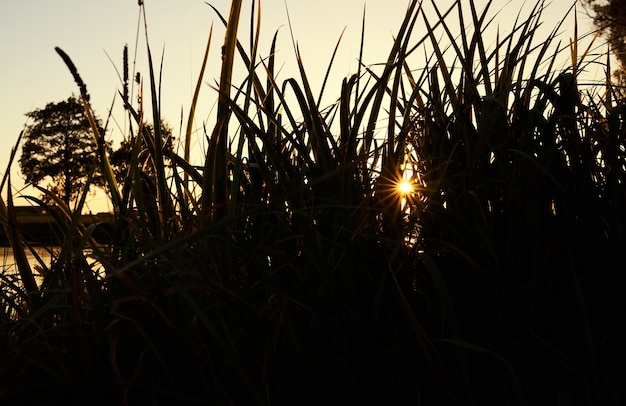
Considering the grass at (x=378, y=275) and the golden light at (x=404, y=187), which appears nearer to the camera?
the grass at (x=378, y=275)

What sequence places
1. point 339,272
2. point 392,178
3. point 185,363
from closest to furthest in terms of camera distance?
point 185,363 → point 339,272 → point 392,178

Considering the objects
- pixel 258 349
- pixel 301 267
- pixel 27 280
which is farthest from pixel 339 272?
pixel 27 280

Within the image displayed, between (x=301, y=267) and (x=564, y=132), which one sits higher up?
(x=564, y=132)

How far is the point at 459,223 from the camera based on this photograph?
3.40 ft

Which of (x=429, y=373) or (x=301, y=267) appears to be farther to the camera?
(x=301, y=267)

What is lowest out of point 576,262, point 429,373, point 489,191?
point 429,373

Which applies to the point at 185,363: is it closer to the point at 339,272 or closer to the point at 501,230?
the point at 339,272

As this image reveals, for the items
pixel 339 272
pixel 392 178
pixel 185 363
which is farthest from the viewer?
pixel 392 178

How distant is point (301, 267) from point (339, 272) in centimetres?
7

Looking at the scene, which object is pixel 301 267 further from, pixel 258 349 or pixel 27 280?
pixel 27 280

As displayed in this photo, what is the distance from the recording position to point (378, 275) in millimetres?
1004

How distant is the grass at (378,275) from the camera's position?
2.77 ft

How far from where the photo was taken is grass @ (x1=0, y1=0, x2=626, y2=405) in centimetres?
84

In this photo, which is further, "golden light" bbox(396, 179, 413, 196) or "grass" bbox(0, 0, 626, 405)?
"golden light" bbox(396, 179, 413, 196)
